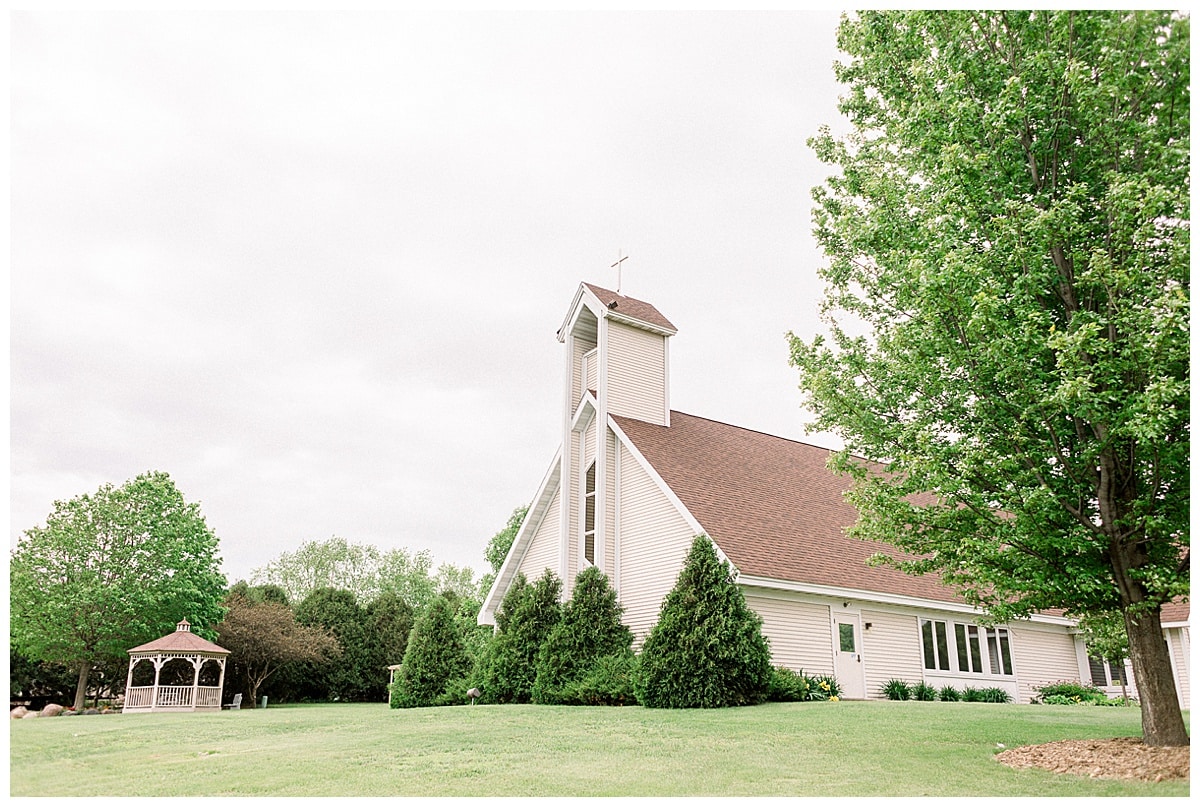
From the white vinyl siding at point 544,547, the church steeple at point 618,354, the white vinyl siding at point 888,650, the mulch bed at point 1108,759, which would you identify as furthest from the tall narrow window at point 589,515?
the mulch bed at point 1108,759

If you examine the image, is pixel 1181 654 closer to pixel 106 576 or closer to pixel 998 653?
pixel 998 653

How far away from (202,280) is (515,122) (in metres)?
11.8

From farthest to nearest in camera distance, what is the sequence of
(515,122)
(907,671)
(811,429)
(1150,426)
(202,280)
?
1. (202,280)
2. (907,671)
3. (515,122)
4. (811,429)
5. (1150,426)

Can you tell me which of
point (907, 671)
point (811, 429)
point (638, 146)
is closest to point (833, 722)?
point (811, 429)

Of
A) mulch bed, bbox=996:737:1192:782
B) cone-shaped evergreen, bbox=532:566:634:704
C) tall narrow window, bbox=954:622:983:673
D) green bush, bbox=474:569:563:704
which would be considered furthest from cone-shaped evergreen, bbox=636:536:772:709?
tall narrow window, bbox=954:622:983:673

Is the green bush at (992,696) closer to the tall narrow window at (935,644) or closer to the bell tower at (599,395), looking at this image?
the tall narrow window at (935,644)

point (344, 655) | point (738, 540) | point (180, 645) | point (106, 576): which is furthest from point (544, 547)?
point (344, 655)

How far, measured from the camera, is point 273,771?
31.1 ft

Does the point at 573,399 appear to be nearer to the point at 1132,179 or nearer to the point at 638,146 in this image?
the point at 638,146

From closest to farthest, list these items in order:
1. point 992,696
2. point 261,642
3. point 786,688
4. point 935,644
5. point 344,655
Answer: point 786,688, point 992,696, point 935,644, point 261,642, point 344,655

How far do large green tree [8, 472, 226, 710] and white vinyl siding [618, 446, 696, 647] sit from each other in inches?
750

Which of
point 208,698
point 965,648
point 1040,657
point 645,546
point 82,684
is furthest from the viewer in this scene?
point 82,684

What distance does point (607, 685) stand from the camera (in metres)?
18.5

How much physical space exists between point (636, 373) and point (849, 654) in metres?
9.40
